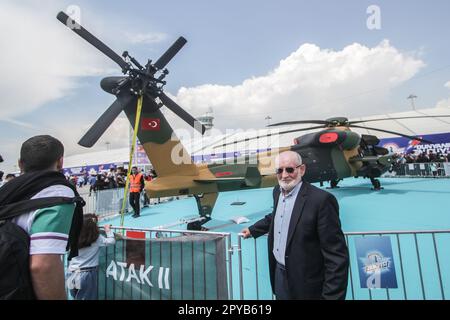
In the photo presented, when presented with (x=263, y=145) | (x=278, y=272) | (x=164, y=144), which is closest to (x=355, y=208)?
(x=164, y=144)

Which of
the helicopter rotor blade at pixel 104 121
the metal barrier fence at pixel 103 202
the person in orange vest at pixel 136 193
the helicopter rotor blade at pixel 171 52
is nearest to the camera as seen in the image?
the helicopter rotor blade at pixel 104 121

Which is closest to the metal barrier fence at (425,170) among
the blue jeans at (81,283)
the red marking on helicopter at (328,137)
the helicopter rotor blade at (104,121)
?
the red marking on helicopter at (328,137)

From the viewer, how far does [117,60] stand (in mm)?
6273

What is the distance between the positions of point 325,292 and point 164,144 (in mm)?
6012

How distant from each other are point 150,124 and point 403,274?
6343 millimetres

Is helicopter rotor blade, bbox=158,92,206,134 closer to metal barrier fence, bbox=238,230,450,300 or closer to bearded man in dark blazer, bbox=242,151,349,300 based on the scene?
metal barrier fence, bbox=238,230,450,300

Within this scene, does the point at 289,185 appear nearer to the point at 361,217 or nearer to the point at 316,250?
the point at 316,250

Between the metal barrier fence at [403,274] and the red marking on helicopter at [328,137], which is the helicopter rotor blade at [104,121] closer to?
the metal barrier fence at [403,274]

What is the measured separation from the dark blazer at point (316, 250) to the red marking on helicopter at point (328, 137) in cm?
938

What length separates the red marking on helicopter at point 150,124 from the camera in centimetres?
701

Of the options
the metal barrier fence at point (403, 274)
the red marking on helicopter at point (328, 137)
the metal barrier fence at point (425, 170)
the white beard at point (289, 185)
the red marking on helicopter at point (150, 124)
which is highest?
the red marking on helicopter at point (328, 137)

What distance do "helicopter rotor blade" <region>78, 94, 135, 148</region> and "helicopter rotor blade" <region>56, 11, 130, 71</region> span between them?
78 cm

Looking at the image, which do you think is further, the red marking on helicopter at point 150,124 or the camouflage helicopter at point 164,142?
the red marking on helicopter at point 150,124
